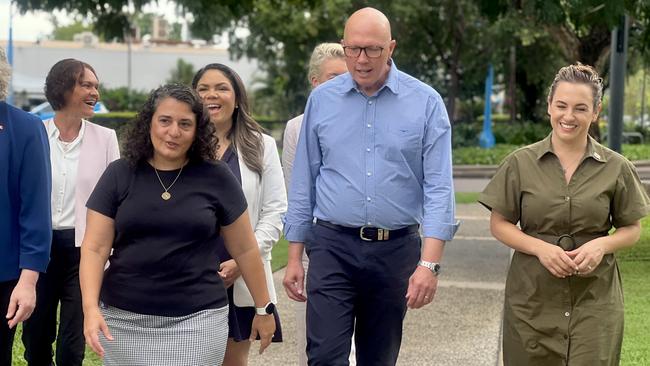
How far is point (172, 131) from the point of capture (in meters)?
4.14

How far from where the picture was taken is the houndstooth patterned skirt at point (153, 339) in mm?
4086

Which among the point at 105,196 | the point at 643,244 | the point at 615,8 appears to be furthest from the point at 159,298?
the point at 643,244

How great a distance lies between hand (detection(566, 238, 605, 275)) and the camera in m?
4.38

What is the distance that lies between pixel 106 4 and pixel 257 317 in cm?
1000

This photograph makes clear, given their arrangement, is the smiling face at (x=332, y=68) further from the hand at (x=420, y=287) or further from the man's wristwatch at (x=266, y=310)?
the man's wristwatch at (x=266, y=310)

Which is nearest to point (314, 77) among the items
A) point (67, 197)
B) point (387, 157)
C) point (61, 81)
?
point (387, 157)

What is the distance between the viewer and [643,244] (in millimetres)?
13117

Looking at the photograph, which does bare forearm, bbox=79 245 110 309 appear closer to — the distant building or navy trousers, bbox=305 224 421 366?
navy trousers, bbox=305 224 421 366

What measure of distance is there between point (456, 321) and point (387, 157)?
13.1 feet

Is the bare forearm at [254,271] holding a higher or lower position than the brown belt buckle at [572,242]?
lower

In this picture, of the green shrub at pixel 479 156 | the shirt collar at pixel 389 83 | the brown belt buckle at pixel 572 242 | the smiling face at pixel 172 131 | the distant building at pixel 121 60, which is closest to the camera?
the smiling face at pixel 172 131

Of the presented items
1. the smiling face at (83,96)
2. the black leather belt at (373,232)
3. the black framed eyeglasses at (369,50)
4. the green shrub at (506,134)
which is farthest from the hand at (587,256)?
the green shrub at (506,134)

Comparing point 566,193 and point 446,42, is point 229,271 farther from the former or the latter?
point 446,42

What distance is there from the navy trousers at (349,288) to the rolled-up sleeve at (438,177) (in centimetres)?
24
